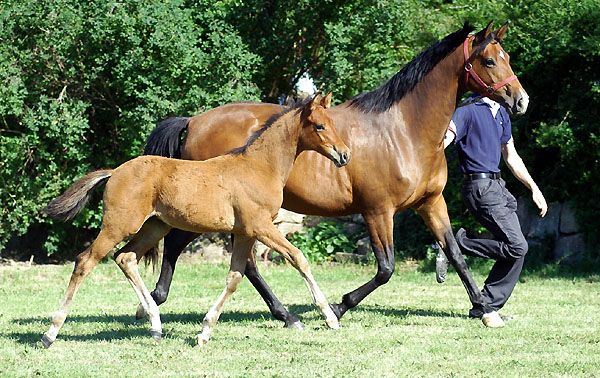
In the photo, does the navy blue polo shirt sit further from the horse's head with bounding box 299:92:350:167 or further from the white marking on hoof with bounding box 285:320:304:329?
the white marking on hoof with bounding box 285:320:304:329

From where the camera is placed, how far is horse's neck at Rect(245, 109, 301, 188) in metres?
6.19

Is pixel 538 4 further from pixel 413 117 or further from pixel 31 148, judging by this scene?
pixel 31 148

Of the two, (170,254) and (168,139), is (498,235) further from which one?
(168,139)

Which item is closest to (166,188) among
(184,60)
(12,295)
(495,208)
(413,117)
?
(413,117)

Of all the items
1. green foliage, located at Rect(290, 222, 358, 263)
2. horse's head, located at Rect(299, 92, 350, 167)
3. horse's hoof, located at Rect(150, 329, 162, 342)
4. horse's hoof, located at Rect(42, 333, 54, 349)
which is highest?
horse's head, located at Rect(299, 92, 350, 167)

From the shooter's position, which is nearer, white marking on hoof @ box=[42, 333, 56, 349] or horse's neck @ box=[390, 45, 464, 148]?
white marking on hoof @ box=[42, 333, 56, 349]

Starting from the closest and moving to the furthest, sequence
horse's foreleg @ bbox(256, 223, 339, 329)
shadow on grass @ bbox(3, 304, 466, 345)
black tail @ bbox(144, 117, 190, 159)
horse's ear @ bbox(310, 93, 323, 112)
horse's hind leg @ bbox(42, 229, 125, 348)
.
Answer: horse's foreleg @ bbox(256, 223, 339, 329) → horse's hind leg @ bbox(42, 229, 125, 348) → horse's ear @ bbox(310, 93, 323, 112) → shadow on grass @ bbox(3, 304, 466, 345) → black tail @ bbox(144, 117, 190, 159)

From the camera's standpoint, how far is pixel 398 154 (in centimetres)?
716

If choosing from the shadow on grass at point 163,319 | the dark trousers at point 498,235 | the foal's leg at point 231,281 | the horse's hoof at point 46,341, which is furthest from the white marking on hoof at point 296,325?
the horse's hoof at point 46,341

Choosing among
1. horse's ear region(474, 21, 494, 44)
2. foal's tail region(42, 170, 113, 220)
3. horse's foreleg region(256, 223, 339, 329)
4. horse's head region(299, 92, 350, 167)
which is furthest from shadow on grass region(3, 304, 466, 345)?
horse's ear region(474, 21, 494, 44)

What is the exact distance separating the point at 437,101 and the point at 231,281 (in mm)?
2568

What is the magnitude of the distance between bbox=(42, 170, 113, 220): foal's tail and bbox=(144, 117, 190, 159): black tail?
5.59 ft

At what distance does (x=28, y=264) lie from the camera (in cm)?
1320

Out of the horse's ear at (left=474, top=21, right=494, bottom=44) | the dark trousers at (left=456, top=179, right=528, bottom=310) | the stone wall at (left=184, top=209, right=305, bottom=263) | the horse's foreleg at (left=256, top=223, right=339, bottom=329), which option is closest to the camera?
the horse's foreleg at (left=256, top=223, right=339, bottom=329)
